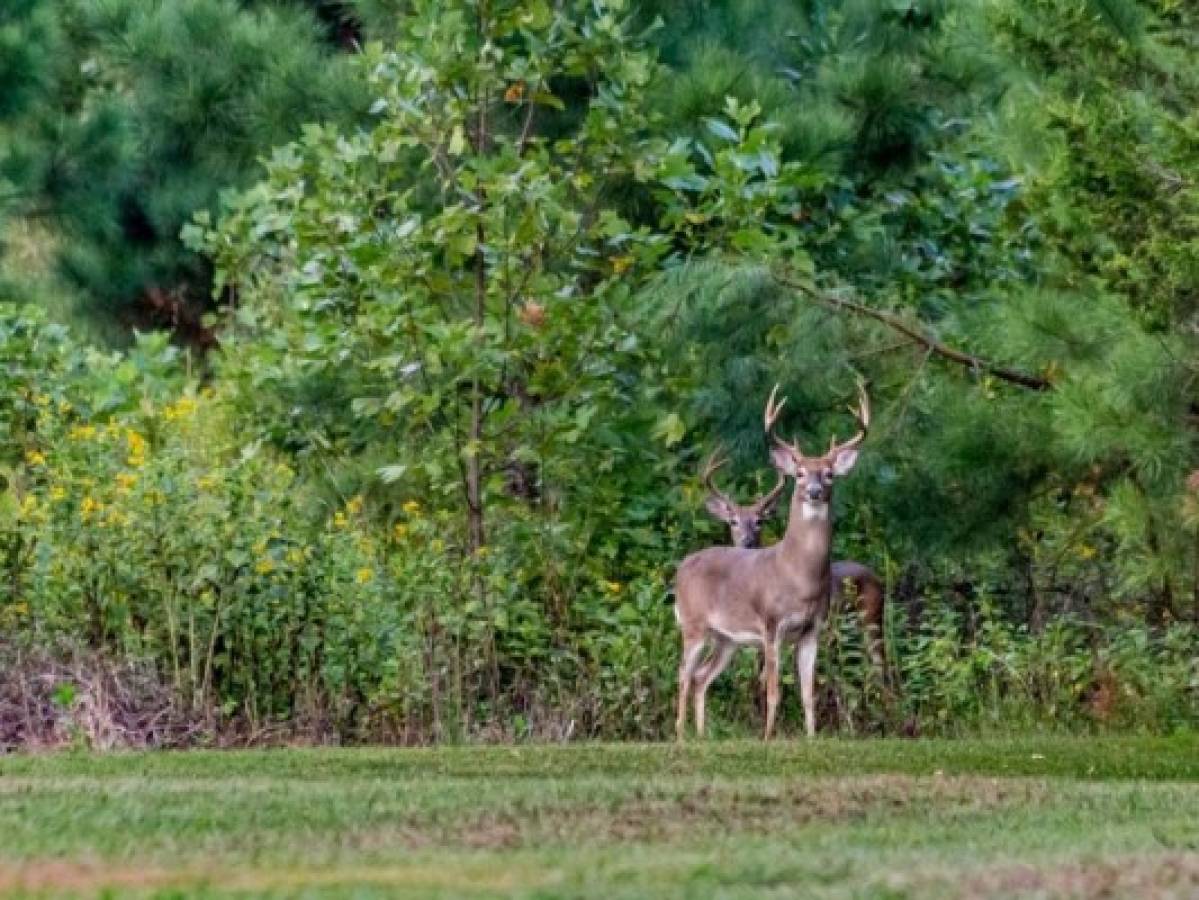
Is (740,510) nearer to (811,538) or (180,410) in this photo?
(811,538)

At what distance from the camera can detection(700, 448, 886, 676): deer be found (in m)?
16.3

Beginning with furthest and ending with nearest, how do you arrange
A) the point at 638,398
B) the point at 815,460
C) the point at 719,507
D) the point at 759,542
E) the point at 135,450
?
the point at 759,542 → the point at 719,507 → the point at 638,398 → the point at 135,450 → the point at 815,460

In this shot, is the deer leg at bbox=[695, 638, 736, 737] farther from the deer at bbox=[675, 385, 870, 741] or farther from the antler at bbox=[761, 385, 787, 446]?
the antler at bbox=[761, 385, 787, 446]

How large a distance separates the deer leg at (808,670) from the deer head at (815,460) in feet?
2.16

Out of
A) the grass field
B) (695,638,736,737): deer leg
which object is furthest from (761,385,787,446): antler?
the grass field

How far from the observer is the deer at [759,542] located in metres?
16.3

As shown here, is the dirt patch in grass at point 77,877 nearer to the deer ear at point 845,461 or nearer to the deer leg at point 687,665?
the deer ear at point 845,461

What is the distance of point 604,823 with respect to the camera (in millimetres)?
9375

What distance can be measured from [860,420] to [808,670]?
4.47 ft

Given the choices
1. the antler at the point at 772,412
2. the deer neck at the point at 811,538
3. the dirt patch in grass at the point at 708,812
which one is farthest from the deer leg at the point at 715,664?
the dirt patch in grass at the point at 708,812

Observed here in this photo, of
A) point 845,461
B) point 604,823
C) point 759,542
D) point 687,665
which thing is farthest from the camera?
point 759,542

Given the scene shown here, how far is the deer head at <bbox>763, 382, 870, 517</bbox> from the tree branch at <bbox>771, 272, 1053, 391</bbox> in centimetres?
39

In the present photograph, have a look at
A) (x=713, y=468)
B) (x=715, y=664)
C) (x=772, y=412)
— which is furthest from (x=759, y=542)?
(x=772, y=412)

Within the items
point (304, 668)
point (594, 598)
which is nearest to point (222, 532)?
point (304, 668)
